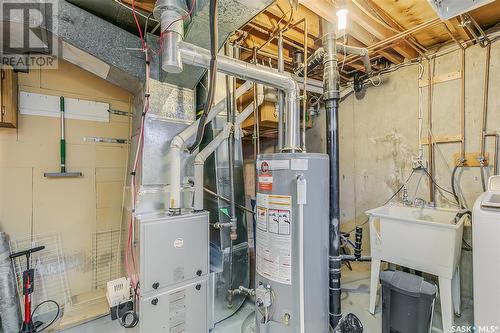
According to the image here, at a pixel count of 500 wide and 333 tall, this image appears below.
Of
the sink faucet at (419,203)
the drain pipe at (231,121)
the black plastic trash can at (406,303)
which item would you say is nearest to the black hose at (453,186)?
the sink faucet at (419,203)

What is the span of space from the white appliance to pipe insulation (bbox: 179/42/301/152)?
1.31m

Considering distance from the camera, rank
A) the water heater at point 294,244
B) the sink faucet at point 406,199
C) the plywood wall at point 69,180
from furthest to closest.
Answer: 1. the sink faucet at point 406,199
2. the plywood wall at point 69,180
3. the water heater at point 294,244

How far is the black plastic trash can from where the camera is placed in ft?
5.36

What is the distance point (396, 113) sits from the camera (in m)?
2.95

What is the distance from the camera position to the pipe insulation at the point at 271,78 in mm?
1588

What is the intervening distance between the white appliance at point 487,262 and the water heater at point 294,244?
1.01 meters

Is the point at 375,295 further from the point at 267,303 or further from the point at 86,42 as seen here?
the point at 86,42

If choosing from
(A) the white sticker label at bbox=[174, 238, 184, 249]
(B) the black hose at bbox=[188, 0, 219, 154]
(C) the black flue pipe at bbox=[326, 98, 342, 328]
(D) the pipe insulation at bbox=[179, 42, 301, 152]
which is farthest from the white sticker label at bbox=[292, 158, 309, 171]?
(A) the white sticker label at bbox=[174, 238, 184, 249]

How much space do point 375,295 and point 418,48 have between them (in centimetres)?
266

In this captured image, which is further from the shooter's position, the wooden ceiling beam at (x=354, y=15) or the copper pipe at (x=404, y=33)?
the copper pipe at (x=404, y=33)

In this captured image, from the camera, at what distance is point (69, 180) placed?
241 centimetres

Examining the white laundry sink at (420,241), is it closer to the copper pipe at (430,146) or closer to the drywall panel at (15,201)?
the copper pipe at (430,146)

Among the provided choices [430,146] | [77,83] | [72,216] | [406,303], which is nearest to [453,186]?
[430,146]

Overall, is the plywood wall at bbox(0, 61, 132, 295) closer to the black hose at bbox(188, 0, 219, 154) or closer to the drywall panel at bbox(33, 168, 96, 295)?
the drywall panel at bbox(33, 168, 96, 295)
